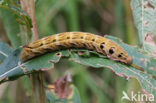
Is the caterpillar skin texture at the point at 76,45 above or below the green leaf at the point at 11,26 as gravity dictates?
below

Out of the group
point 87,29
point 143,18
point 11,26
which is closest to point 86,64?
point 143,18

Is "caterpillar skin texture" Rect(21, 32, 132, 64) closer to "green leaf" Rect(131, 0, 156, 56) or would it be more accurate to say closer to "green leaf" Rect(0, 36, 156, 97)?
"green leaf" Rect(0, 36, 156, 97)

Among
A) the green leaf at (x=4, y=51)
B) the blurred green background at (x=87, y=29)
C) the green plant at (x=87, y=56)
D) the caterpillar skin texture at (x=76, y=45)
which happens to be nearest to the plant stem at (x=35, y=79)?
the green plant at (x=87, y=56)

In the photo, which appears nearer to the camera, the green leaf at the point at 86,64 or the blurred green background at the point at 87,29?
the green leaf at the point at 86,64

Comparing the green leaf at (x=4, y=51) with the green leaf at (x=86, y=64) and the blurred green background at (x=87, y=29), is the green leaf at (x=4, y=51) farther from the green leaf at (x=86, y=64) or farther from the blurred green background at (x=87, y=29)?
the blurred green background at (x=87, y=29)

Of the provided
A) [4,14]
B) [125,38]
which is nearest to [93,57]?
[4,14]

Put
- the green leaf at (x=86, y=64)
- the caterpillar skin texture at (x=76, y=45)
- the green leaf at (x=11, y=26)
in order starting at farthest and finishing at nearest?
1. the green leaf at (x=11, y=26)
2. the caterpillar skin texture at (x=76, y=45)
3. the green leaf at (x=86, y=64)

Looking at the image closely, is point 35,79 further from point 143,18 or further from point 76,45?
point 143,18

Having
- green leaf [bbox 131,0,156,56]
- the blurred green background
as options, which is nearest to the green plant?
green leaf [bbox 131,0,156,56]
